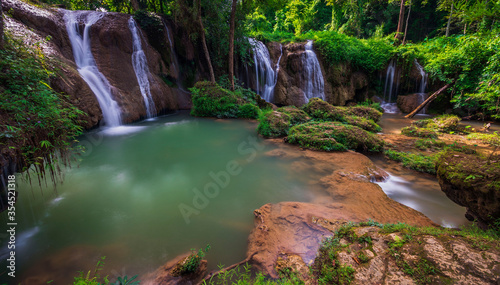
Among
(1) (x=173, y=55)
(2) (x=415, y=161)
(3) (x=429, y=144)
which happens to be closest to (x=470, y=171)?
(2) (x=415, y=161)

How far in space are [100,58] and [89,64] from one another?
581 mm

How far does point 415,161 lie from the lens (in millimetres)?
4910

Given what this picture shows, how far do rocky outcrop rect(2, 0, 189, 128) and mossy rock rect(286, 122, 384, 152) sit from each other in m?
7.77

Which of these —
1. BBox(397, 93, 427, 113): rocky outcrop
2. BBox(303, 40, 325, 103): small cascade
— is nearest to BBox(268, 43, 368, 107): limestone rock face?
BBox(303, 40, 325, 103): small cascade

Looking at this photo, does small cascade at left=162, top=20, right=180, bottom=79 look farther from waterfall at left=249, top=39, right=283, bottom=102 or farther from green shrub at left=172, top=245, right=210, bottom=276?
green shrub at left=172, top=245, right=210, bottom=276

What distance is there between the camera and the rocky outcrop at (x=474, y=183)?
7.73ft

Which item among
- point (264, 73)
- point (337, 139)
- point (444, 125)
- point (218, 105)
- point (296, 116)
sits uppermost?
point (264, 73)

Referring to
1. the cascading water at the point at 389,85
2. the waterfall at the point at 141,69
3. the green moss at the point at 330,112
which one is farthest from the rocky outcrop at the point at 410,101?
the waterfall at the point at 141,69

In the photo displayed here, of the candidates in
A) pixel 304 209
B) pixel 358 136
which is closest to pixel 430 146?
pixel 358 136

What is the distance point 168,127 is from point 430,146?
31.6 ft

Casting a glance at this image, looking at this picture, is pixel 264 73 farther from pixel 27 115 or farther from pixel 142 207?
→ pixel 27 115

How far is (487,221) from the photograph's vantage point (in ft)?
8.31

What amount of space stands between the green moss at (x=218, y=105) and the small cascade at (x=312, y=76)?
6.50m

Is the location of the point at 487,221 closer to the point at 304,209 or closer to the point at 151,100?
the point at 304,209
